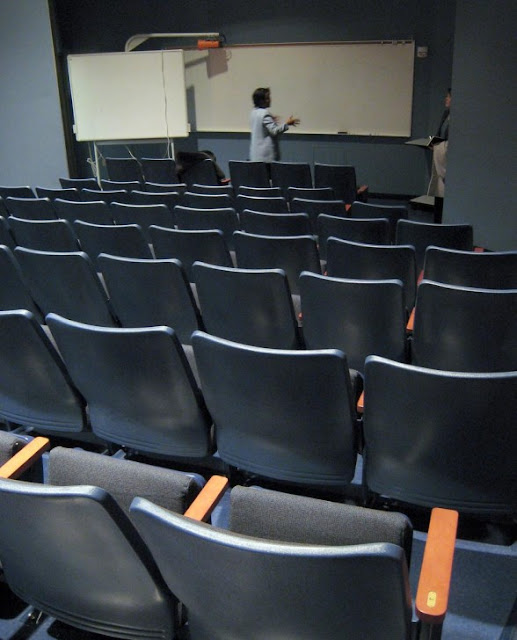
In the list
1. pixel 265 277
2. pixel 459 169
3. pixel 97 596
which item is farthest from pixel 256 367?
pixel 459 169

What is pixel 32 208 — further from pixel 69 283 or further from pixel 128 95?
pixel 128 95

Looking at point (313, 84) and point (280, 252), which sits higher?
point (313, 84)

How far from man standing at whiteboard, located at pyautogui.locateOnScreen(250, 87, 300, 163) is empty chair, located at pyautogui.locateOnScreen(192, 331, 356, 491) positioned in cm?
581

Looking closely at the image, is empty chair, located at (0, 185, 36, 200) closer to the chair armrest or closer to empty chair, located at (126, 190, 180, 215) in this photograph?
empty chair, located at (126, 190, 180, 215)

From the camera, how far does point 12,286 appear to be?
130 inches

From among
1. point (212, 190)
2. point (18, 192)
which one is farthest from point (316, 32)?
point (18, 192)

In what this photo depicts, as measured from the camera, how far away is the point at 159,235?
3783mm

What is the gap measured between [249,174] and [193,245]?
3.54 meters

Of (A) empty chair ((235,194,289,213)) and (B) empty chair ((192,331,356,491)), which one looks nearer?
(B) empty chair ((192,331,356,491))

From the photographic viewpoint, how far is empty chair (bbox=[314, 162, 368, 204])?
21.4 feet

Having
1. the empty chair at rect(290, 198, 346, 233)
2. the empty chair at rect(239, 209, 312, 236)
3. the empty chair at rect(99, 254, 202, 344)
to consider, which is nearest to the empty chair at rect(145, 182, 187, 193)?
the empty chair at rect(290, 198, 346, 233)

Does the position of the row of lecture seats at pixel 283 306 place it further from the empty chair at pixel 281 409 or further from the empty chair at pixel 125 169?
the empty chair at pixel 125 169

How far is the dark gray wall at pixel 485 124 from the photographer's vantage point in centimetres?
521

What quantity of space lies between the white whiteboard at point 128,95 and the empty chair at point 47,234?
16.7 ft
